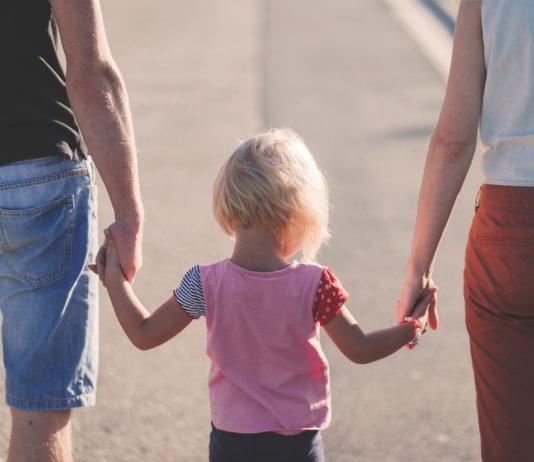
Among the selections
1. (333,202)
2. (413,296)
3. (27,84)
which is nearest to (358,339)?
(413,296)

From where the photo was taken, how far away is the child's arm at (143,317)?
279 cm

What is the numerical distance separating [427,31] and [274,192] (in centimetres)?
1611

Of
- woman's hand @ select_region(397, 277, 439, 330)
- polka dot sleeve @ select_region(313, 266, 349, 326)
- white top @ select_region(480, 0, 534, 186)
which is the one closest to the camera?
polka dot sleeve @ select_region(313, 266, 349, 326)

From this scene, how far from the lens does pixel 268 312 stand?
2695 mm

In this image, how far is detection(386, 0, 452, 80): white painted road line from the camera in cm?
1540

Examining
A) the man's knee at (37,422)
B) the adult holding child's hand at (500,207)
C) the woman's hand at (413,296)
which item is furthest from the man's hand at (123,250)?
the adult holding child's hand at (500,207)

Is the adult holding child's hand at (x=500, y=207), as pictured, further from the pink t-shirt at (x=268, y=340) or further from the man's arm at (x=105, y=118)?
the man's arm at (x=105, y=118)

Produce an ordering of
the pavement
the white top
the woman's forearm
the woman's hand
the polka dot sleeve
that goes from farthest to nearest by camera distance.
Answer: the pavement → the woman's hand → the woman's forearm → the white top → the polka dot sleeve

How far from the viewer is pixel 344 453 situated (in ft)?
14.6

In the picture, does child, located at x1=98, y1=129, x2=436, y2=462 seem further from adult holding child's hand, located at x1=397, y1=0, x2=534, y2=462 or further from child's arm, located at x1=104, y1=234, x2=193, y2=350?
adult holding child's hand, located at x1=397, y1=0, x2=534, y2=462

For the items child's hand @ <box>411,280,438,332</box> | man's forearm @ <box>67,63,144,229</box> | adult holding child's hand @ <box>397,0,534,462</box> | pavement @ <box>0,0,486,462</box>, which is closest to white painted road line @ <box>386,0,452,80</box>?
pavement @ <box>0,0,486,462</box>

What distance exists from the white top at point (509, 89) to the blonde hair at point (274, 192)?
488 mm

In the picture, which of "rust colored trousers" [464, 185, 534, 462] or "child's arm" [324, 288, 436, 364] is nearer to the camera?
"child's arm" [324, 288, 436, 364]

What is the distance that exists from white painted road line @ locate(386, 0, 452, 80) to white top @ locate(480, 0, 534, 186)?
11.1m
